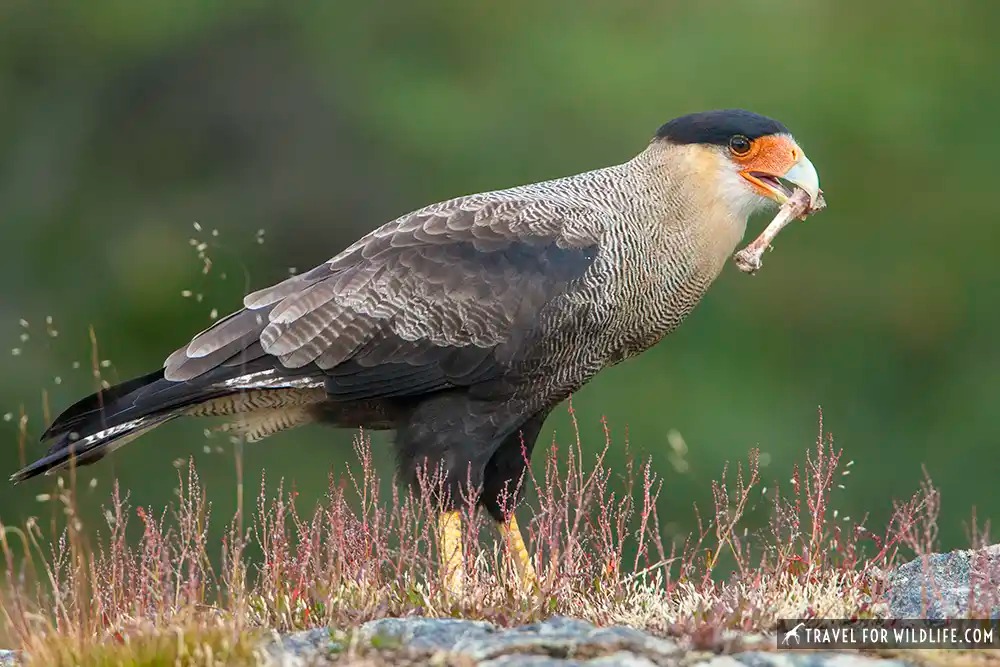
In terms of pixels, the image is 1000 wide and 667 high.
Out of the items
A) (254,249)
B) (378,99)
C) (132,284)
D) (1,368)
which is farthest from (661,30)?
(1,368)

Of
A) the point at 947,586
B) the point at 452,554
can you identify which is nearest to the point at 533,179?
the point at 452,554

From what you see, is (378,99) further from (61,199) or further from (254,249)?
(61,199)

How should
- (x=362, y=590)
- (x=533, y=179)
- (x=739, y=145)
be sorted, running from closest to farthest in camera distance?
(x=362, y=590)
(x=739, y=145)
(x=533, y=179)

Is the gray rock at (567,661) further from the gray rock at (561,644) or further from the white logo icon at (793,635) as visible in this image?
the white logo icon at (793,635)

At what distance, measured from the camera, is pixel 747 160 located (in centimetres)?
634

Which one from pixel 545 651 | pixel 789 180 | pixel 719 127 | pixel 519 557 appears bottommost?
pixel 545 651

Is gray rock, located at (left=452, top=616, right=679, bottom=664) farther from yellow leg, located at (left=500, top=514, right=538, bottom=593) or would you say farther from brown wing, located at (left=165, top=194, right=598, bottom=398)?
brown wing, located at (left=165, top=194, right=598, bottom=398)

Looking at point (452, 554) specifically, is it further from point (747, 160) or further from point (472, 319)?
point (747, 160)

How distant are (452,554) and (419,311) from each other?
1.16 metres

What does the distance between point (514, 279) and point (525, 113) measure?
8.35 metres

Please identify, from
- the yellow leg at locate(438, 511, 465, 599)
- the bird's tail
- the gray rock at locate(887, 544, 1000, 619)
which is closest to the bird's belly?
the yellow leg at locate(438, 511, 465, 599)

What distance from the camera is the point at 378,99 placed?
1420 cm

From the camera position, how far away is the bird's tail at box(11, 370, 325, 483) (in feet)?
19.6

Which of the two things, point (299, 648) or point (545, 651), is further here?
point (299, 648)
